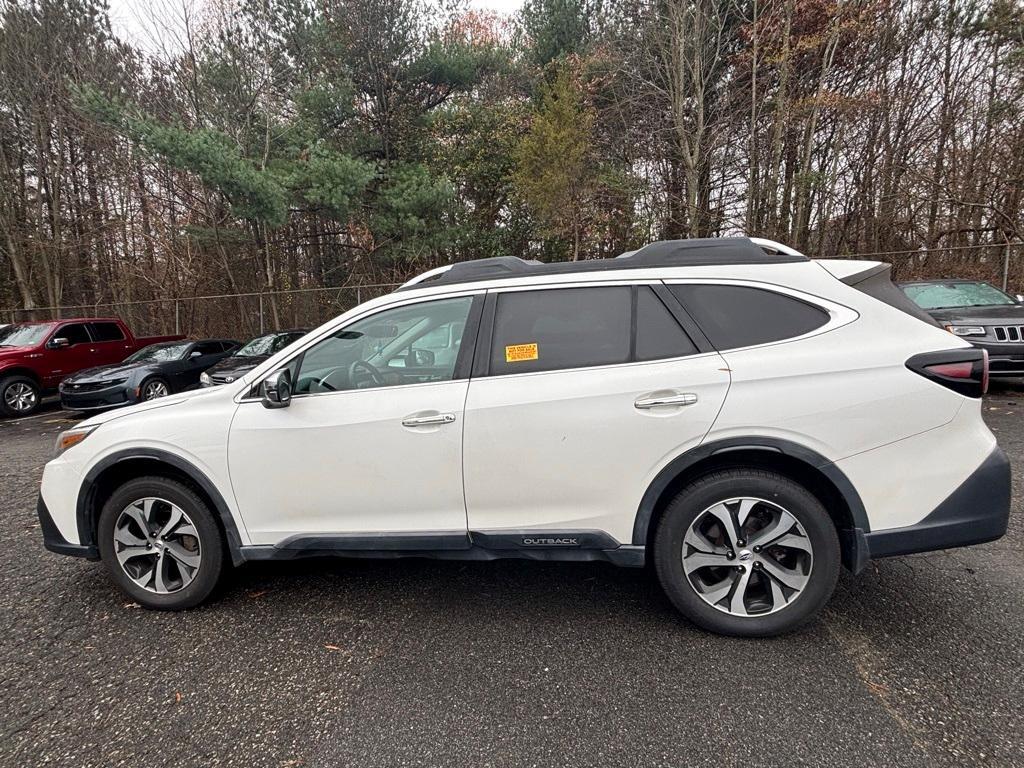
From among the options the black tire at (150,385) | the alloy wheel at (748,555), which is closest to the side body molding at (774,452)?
the alloy wheel at (748,555)

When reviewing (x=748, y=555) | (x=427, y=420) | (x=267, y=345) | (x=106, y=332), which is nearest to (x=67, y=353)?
(x=106, y=332)

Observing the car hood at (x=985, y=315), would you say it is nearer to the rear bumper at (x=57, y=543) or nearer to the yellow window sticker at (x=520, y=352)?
the yellow window sticker at (x=520, y=352)

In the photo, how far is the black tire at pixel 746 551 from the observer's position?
90.4 inches

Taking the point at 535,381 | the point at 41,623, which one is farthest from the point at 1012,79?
the point at 41,623

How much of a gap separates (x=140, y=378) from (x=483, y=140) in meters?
11.6

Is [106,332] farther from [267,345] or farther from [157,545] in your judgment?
[157,545]

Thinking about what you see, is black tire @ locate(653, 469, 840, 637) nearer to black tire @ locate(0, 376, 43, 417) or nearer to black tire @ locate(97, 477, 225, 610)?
black tire @ locate(97, 477, 225, 610)

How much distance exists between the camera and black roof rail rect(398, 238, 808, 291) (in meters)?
2.56

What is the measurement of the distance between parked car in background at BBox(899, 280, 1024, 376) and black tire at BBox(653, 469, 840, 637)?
580cm

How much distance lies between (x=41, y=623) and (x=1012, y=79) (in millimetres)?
17845

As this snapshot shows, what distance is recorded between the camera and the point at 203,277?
1656 centimetres

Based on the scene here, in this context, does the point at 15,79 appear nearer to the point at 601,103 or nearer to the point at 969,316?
the point at 601,103

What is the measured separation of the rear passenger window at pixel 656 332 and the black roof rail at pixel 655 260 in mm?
219

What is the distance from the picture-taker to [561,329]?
2.55m
